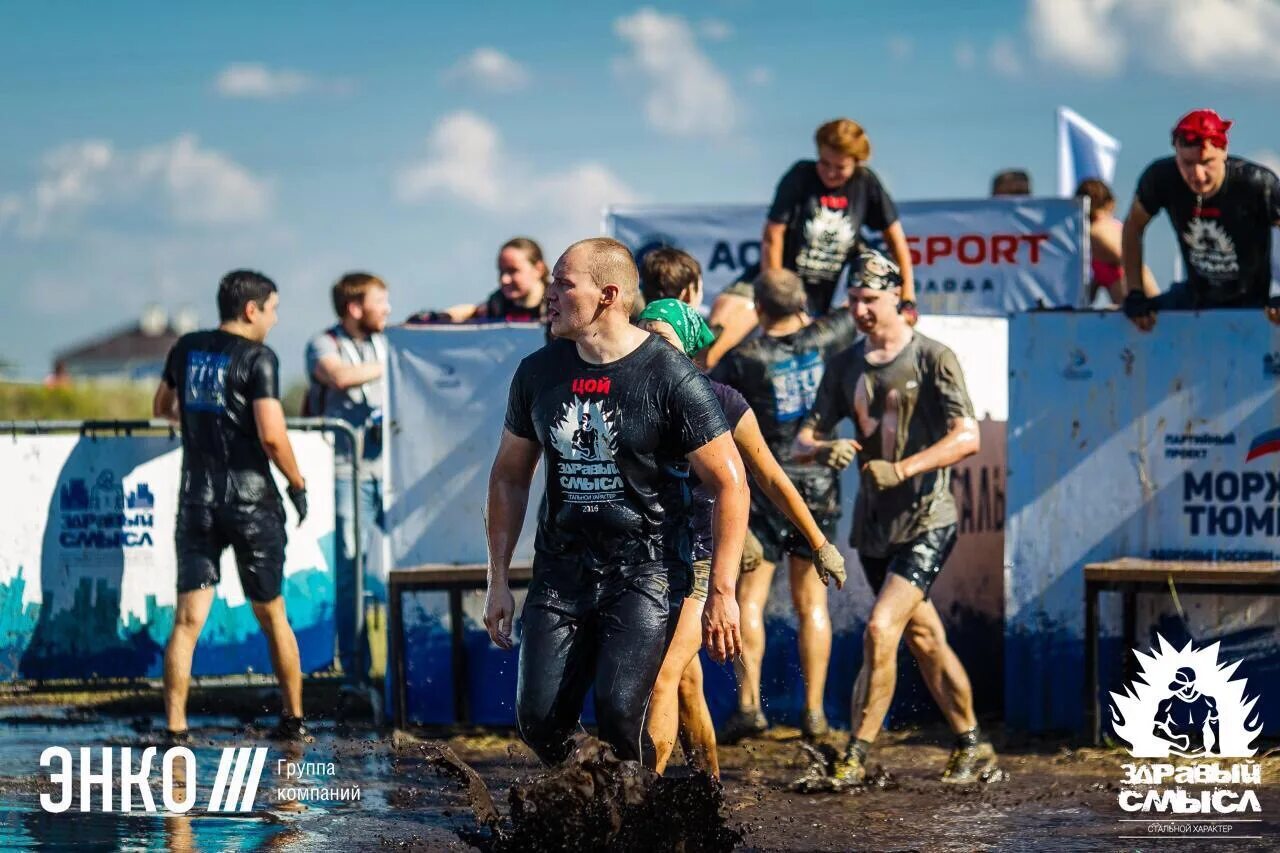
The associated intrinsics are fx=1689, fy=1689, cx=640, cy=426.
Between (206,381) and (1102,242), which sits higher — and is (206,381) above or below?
below

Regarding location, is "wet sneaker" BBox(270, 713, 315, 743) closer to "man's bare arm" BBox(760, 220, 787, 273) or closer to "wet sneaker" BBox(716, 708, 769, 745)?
"wet sneaker" BBox(716, 708, 769, 745)

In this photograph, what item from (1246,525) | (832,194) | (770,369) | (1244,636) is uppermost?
(832,194)

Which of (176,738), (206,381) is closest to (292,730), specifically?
(176,738)

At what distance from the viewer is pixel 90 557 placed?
10492 millimetres

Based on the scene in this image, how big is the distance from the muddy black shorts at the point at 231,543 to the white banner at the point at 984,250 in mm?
4683

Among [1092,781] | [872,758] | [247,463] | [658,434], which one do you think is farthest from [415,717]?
[658,434]

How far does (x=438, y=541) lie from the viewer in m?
9.59

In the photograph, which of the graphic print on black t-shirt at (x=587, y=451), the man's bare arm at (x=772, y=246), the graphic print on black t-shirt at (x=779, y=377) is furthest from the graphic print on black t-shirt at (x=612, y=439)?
the man's bare arm at (x=772, y=246)

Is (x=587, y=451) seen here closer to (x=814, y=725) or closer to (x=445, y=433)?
(x=814, y=725)

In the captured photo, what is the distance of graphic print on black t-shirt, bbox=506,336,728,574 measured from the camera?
5.70 meters

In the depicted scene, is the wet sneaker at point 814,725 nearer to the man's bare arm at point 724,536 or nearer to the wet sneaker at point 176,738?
the man's bare arm at point 724,536

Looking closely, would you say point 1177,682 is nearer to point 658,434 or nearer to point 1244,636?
point 1244,636

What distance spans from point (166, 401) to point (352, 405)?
1612 mm

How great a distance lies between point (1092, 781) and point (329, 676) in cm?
488
